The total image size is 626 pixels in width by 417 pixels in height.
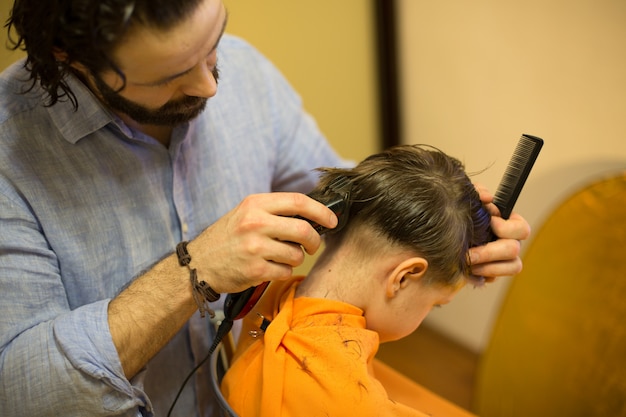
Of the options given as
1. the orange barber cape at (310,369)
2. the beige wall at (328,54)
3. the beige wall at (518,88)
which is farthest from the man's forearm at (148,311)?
the beige wall at (518,88)

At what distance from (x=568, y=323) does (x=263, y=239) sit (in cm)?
70

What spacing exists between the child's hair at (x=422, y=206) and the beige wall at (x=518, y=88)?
2.30 feet

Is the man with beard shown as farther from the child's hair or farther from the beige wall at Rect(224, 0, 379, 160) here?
the beige wall at Rect(224, 0, 379, 160)

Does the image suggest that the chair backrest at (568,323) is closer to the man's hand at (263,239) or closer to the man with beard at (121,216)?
the man with beard at (121,216)

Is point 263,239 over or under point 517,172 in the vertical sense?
under

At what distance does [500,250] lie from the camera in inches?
40.2

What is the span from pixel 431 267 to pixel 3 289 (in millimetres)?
641

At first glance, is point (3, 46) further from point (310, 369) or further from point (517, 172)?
point (517, 172)

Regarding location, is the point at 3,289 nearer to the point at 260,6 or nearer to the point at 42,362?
the point at 42,362

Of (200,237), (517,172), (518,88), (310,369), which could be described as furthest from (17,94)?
(518,88)

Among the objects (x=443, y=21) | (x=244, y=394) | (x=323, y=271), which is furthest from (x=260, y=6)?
(x=244, y=394)

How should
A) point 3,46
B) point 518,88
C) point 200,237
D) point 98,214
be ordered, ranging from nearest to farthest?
point 200,237 < point 98,214 < point 3,46 < point 518,88

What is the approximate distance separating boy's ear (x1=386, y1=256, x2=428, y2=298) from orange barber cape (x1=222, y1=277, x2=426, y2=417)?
0.07m

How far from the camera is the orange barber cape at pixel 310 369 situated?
0.89m
